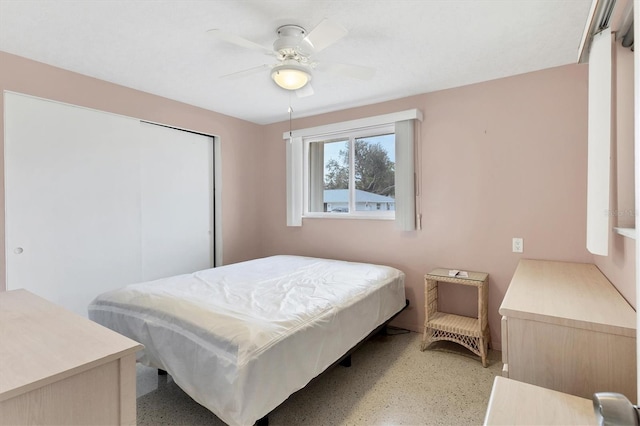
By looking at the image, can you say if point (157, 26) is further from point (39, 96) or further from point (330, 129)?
point (330, 129)

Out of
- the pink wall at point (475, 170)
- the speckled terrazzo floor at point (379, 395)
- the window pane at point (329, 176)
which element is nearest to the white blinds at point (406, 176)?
the pink wall at point (475, 170)

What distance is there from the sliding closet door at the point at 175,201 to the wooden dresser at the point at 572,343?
312 centimetres

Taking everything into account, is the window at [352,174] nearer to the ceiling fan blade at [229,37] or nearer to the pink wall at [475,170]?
the pink wall at [475,170]

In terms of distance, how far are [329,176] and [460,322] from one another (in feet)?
6.97

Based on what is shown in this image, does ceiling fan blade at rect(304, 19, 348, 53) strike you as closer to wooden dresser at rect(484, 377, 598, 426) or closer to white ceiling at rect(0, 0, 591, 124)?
white ceiling at rect(0, 0, 591, 124)

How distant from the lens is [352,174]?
3.67m

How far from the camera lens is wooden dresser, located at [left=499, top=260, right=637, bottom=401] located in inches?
45.8

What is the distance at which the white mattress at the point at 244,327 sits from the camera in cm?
147

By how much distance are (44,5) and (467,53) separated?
267 centimetres

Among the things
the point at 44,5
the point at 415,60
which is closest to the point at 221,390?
the point at 44,5

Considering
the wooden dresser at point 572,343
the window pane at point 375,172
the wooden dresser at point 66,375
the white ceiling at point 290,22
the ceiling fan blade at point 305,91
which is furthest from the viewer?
the window pane at point 375,172

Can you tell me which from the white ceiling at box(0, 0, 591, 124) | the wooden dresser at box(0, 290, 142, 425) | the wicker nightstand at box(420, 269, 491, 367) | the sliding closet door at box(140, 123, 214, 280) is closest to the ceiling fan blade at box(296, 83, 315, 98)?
the white ceiling at box(0, 0, 591, 124)

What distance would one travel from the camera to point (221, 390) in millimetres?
1473

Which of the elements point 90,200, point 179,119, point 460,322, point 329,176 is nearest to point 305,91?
point 329,176
